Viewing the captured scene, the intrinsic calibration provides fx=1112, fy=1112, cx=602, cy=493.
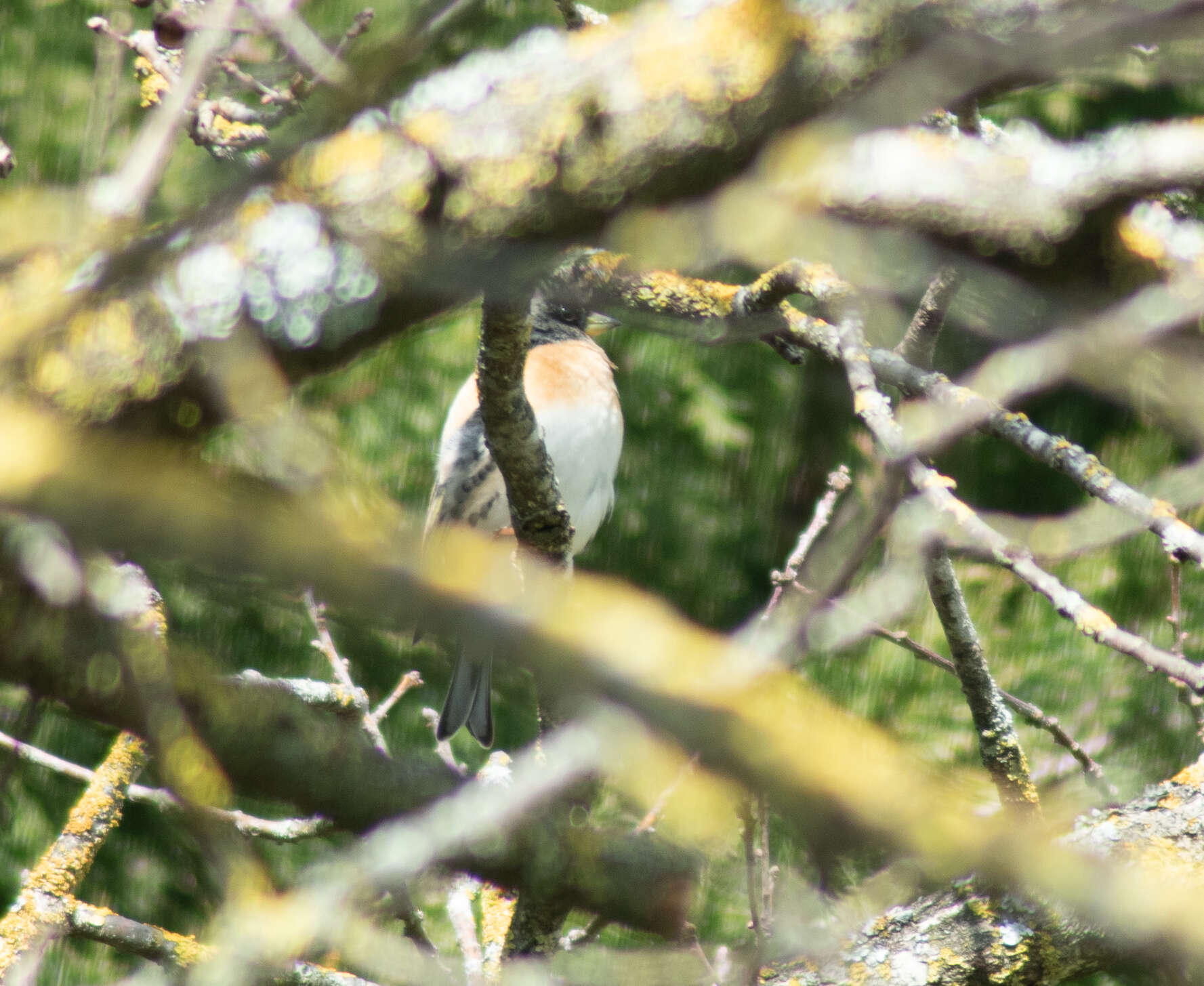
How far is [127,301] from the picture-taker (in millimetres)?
644

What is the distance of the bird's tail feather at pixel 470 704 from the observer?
7.08ft

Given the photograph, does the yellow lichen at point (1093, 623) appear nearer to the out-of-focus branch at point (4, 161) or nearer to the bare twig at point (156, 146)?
the bare twig at point (156, 146)

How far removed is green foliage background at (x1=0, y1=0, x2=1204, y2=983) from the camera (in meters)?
2.16

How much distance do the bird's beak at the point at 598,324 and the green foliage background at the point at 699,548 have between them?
15cm

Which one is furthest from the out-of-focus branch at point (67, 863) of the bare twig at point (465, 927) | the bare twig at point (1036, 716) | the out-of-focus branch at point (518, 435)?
Answer: the bare twig at point (1036, 716)

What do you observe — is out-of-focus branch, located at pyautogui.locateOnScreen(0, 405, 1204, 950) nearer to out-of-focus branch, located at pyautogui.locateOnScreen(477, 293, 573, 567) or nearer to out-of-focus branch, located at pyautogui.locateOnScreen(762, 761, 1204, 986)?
out-of-focus branch, located at pyautogui.locateOnScreen(477, 293, 573, 567)

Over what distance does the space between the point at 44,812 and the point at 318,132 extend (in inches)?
83.4

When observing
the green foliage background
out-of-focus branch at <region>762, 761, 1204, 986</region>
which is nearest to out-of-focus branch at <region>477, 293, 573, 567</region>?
out-of-focus branch at <region>762, 761, 1204, 986</region>

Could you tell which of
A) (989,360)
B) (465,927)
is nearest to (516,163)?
(989,360)

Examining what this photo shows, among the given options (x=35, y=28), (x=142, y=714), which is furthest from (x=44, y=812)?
(x=142, y=714)

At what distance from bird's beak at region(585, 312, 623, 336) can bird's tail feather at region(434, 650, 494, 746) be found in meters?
0.78

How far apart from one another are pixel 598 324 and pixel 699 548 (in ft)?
1.83

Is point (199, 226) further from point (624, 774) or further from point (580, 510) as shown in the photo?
point (580, 510)

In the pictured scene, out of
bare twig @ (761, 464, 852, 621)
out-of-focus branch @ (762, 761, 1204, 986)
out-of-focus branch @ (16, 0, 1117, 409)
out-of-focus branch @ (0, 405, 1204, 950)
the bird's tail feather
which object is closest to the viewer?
out-of-focus branch @ (0, 405, 1204, 950)
